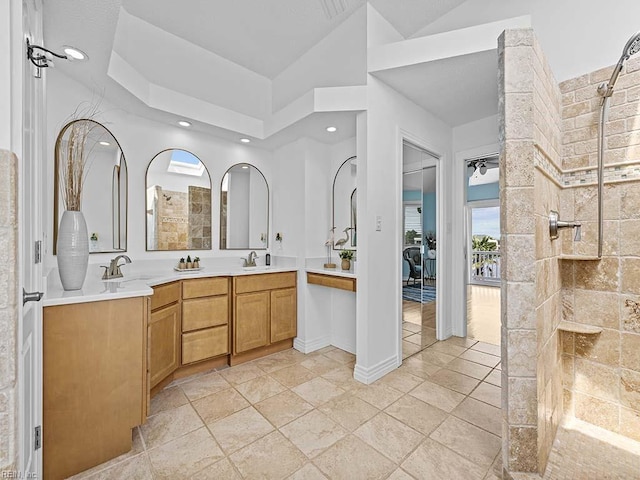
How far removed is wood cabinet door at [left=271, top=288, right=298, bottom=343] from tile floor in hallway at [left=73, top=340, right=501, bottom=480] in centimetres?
38

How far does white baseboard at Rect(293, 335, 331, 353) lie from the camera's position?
3.03 meters

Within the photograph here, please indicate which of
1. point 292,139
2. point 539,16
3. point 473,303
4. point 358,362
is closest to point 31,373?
point 358,362

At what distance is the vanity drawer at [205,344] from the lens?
2438 millimetres

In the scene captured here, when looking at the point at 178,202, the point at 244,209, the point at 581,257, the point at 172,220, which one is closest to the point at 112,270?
the point at 172,220

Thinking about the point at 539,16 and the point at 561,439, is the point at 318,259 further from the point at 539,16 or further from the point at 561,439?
the point at 539,16

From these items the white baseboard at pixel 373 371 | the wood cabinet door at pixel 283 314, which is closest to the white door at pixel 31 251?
the wood cabinet door at pixel 283 314

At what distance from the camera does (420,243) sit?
3254 mm

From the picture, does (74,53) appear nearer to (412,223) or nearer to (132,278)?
(132,278)

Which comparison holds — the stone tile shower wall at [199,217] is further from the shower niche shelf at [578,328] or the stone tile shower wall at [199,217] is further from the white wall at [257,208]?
the shower niche shelf at [578,328]

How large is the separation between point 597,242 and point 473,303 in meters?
3.86

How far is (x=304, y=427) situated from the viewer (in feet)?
5.98

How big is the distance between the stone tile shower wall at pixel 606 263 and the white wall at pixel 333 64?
1564mm

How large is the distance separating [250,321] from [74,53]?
92.6 inches

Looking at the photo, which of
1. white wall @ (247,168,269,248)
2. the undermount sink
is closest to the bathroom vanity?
the undermount sink
